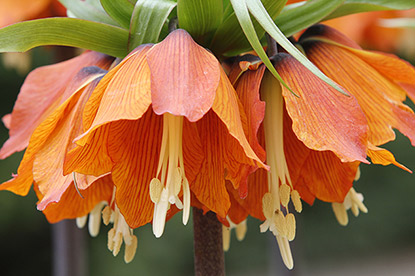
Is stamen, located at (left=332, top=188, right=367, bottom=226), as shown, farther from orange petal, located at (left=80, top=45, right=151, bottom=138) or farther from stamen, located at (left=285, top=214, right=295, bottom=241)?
orange petal, located at (left=80, top=45, right=151, bottom=138)

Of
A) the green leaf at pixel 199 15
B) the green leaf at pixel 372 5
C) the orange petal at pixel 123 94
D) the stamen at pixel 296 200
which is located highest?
the green leaf at pixel 199 15

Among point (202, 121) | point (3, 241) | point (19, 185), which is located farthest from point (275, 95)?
point (3, 241)

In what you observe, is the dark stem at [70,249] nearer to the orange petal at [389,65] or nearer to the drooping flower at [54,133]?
the drooping flower at [54,133]

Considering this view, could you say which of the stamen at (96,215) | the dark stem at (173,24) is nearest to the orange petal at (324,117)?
the dark stem at (173,24)

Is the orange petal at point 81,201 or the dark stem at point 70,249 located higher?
the orange petal at point 81,201

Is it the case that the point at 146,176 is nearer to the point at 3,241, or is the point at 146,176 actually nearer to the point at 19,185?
the point at 19,185

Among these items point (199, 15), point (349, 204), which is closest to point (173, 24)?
point (199, 15)

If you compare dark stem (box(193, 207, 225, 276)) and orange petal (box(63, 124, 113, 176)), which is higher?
orange petal (box(63, 124, 113, 176))

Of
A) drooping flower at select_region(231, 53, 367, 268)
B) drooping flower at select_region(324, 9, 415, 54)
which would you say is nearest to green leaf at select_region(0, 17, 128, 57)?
drooping flower at select_region(231, 53, 367, 268)
